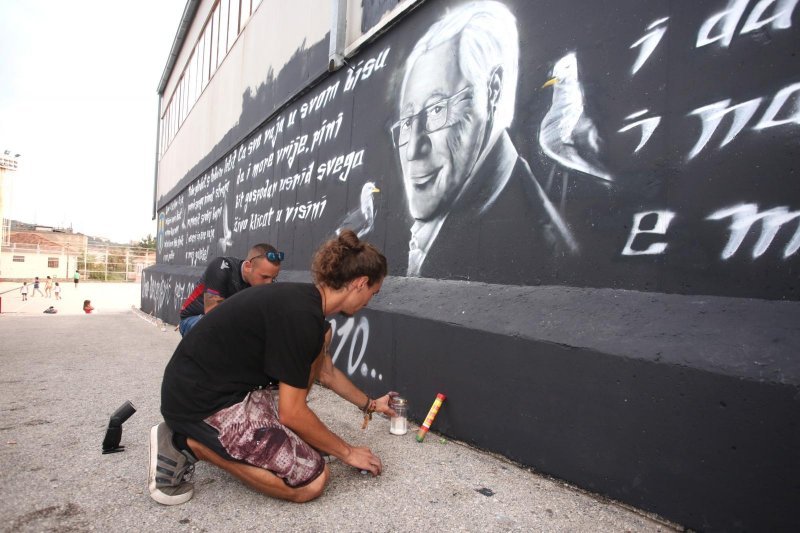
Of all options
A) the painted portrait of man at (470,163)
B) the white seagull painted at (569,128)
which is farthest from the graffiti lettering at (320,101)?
the white seagull painted at (569,128)

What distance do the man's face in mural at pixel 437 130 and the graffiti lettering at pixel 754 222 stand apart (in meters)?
1.67

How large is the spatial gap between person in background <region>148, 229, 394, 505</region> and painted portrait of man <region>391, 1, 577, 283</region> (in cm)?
111

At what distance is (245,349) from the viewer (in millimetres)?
2016

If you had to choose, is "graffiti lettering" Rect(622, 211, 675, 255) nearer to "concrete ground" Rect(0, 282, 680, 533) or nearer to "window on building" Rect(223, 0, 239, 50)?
"concrete ground" Rect(0, 282, 680, 533)

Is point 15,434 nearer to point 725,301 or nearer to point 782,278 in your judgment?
point 725,301

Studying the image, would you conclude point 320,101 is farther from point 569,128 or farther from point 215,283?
point 569,128

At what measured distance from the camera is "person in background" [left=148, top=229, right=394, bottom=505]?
1.93 m

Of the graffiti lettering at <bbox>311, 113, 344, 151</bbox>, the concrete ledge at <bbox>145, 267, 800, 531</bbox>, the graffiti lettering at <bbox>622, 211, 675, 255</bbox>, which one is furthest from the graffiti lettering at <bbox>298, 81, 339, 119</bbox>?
the graffiti lettering at <bbox>622, 211, 675, 255</bbox>

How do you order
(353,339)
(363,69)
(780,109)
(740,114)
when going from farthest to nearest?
(363,69), (353,339), (740,114), (780,109)

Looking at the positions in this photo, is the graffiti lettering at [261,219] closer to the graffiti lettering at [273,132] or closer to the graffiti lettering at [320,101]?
the graffiti lettering at [273,132]

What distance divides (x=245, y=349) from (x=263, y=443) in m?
0.43

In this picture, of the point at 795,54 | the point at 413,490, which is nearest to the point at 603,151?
the point at 795,54

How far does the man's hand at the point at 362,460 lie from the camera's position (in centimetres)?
216

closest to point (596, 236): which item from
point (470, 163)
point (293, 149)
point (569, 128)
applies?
point (569, 128)
